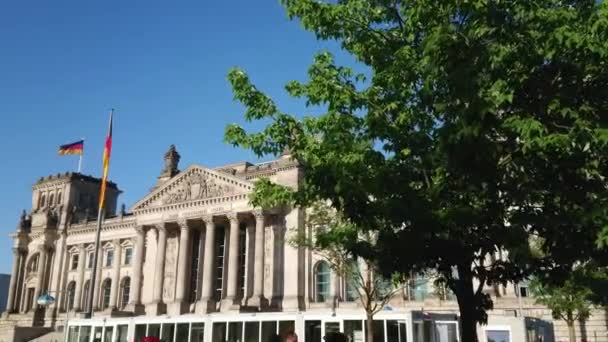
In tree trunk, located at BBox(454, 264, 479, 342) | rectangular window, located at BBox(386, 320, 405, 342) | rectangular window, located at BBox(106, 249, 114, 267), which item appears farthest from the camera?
rectangular window, located at BBox(106, 249, 114, 267)

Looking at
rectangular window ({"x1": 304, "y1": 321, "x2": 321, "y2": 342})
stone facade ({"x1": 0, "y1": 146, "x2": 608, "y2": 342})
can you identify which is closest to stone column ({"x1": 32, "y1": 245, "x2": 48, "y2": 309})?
stone facade ({"x1": 0, "y1": 146, "x2": 608, "y2": 342})

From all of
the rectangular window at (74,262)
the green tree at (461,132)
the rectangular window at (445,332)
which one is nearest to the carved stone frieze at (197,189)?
the rectangular window at (74,262)

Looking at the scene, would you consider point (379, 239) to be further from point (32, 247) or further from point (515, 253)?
point (32, 247)

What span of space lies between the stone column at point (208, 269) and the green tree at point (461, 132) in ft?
139

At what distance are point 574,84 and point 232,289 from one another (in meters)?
46.9

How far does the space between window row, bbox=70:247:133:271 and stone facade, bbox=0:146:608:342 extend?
0.14 m

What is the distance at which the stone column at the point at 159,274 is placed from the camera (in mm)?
59281

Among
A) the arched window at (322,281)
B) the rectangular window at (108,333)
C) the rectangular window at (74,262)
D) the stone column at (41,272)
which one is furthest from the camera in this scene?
the stone column at (41,272)

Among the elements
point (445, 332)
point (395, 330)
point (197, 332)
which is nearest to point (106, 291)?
point (197, 332)

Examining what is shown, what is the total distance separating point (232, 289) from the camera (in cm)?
5434

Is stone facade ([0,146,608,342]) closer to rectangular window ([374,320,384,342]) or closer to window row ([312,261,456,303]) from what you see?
window row ([312,261,456,303])

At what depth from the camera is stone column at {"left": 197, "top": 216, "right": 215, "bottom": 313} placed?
181ft

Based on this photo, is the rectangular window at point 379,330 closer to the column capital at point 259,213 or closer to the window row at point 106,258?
the column capital at point 259,213

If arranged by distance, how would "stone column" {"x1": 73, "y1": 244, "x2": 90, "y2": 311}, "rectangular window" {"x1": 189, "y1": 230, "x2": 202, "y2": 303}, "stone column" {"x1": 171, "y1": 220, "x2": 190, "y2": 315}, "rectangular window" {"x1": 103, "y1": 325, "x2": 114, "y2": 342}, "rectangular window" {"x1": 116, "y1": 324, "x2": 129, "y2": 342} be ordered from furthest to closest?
"stone column" {"x1": 73, "y1": 244, "x2": 90, "y2": 311}, "rectangular window" {"x1": 189, "y1": 230, "x2": 202, "y2": 303}, "stone column" {"x1": 171, "y1": 220, "x2": 190, "y2": 315}, "rectangular window" {"x1": 103, "y1": 325, "x2": 114, "y2": 342}, "rectangular window" {"x1": 116, "y1": 324, "x2": 129, "y2": 342}
